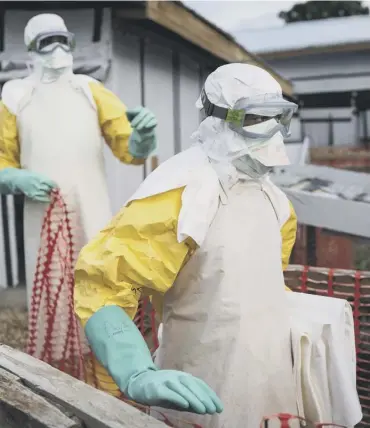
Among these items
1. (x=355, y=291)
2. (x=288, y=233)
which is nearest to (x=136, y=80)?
(x=355, y=291)

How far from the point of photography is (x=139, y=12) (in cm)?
394

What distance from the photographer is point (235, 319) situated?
60.5 inches

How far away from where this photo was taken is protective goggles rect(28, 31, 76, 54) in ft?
9.56

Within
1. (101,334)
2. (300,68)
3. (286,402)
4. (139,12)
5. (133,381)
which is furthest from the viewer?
(300,68)

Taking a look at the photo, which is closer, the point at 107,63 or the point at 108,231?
the point at 108,231

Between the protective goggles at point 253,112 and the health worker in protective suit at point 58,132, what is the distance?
1.37m

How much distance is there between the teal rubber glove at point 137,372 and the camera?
1175 millimetres

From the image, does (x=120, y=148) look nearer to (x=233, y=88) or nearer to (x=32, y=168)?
(x=32, y=168)

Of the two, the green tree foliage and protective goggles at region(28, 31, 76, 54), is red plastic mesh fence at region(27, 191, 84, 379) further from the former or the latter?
the green tree foliage

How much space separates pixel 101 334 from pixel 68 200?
1686 millimetres

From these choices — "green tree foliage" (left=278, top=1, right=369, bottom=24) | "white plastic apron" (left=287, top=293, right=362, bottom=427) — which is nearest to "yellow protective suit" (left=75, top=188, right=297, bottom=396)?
"white plastic apron" (left=287, top=293, right=362, bottom=427)

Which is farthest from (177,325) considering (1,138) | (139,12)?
(139,12)

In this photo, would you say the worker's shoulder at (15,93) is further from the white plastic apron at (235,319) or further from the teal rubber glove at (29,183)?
the white plastic apron at (235,319)

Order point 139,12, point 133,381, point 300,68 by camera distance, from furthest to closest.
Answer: point 300,68
point 139,12
point 133,381
